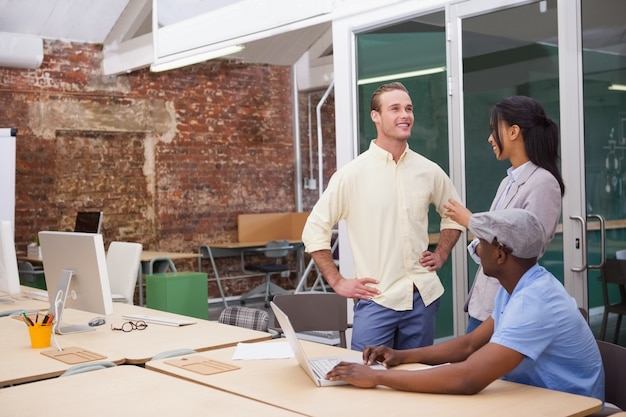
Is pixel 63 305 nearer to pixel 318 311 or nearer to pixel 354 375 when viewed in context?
pixel 318 311

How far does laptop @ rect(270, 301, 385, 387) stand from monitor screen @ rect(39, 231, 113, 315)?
4.05 feet

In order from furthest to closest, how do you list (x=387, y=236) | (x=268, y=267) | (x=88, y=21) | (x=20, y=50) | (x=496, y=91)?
(x=268, y=267) < (x=88, y=21) < (x=20, y=50) < (x=496, y=91) < (x=387, y=236)

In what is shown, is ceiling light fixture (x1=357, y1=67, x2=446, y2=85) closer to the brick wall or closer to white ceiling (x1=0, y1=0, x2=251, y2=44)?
Result: white ceiling (x1=0, y1=0, x2=251, y2=44)

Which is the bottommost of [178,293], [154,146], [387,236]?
[178,293]

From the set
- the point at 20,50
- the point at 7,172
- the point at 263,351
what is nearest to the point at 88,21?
the point at 20,50

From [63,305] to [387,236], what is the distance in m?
1.50

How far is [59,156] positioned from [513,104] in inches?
271

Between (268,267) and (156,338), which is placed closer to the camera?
(156,338)

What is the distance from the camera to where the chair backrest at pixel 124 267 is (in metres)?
6.46

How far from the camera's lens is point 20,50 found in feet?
27.6

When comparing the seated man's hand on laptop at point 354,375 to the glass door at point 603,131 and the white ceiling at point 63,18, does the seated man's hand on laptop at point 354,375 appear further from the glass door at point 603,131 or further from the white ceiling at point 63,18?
the white ceiling at point 63,18

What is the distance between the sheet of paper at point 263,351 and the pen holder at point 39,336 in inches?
32.7

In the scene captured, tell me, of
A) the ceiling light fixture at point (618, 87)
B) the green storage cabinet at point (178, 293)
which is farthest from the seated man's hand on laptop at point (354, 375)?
the green storage cabinet at point (178, 293)

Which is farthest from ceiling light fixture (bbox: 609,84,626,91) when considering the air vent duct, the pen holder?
the air vent duct
